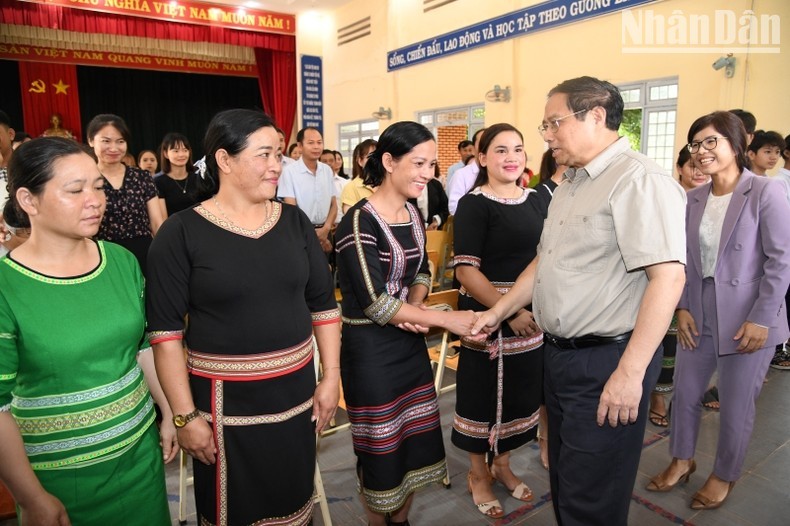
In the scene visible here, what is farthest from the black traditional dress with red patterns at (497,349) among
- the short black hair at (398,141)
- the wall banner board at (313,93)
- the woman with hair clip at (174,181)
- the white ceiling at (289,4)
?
the wall banner board at (313,93)

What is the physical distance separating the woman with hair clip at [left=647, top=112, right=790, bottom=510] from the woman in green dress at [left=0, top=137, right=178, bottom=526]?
7.35ft

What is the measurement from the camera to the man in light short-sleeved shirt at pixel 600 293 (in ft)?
4.61

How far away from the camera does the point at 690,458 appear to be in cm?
252

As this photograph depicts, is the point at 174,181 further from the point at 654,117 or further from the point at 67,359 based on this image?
the point at 654,117

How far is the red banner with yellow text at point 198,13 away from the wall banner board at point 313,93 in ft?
2.55

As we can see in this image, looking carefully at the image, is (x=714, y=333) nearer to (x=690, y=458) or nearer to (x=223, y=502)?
(x=690, y=458)

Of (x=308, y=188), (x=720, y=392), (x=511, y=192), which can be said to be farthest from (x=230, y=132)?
(x=308, y=188)

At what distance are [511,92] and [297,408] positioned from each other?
22.3 ft

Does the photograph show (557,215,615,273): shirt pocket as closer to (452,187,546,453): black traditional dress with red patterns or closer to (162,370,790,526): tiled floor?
(452,187,546,453): black traditional dress with red patterns

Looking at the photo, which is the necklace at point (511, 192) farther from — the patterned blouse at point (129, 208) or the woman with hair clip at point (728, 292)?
the patterned blouse at point (129, 208)

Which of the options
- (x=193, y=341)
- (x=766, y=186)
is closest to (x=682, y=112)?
(x=766, y=186)

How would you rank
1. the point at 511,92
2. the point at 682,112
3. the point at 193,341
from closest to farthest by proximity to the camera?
the point at 193,341 < the point at 682,112 < the point at 511,92

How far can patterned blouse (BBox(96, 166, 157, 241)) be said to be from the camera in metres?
2.96

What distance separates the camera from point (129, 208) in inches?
119
